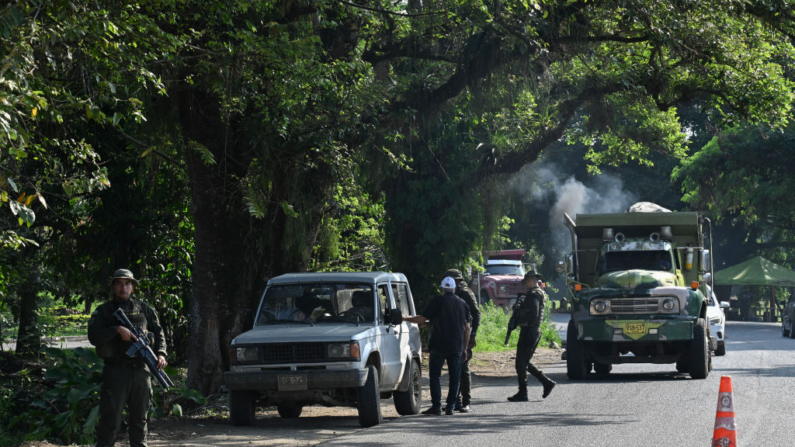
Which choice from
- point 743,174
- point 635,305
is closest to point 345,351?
point 635,305

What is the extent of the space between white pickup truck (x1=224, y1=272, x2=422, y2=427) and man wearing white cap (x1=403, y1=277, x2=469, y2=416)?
1.19 ft

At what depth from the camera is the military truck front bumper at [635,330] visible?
16844 mm

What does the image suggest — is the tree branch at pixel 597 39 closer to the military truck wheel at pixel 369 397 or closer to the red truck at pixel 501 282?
the military truck wheel at pixel 369 397

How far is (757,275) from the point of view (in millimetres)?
44781

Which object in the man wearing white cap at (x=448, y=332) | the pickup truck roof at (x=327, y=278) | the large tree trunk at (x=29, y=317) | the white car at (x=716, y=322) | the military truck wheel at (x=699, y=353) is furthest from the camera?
the white car at (x=716, y=322)

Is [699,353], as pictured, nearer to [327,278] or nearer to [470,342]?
[470,342]

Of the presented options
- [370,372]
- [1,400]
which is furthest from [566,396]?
[1,400]

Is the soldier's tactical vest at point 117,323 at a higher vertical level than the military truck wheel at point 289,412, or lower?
higher

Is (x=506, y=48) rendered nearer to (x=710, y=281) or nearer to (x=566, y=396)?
(x=566, y=396)

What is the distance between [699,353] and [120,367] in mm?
10952

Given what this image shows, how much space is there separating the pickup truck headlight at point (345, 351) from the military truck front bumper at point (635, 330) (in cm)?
690

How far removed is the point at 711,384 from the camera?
1600 cm

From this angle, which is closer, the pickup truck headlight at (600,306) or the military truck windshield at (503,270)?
the pickup truck headlight at (600,306)

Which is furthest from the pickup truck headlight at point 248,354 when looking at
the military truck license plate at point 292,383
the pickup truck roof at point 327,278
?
the pickup truck roof at point 327,278
